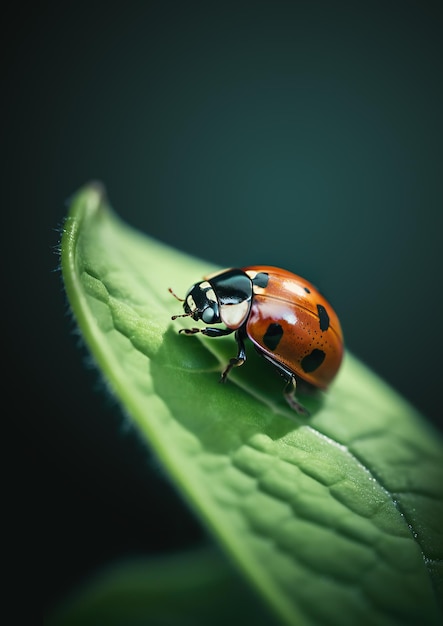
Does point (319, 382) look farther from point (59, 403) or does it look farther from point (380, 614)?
point (59, 403)

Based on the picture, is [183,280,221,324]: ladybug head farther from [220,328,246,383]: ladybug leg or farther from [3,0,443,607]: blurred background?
[3,0,443,607]: blurred background

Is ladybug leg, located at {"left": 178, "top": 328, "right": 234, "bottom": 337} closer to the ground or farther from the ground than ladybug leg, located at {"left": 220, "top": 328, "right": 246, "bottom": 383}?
farther from the ground

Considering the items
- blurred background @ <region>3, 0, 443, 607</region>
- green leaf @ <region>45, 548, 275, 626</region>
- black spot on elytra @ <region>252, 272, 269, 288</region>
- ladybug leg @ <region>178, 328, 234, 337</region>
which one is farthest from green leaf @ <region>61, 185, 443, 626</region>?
blurred background @ <region>3, 0, 443, 607</region>

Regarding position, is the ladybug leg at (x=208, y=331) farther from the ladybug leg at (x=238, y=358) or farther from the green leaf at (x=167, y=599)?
the green leaf at (x=167, y=599)

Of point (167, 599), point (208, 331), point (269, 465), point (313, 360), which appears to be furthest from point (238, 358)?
point (167, 599)

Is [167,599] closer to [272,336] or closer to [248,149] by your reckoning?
[272,336]

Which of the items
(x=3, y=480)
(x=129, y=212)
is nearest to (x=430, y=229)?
(x=129, y=212)
